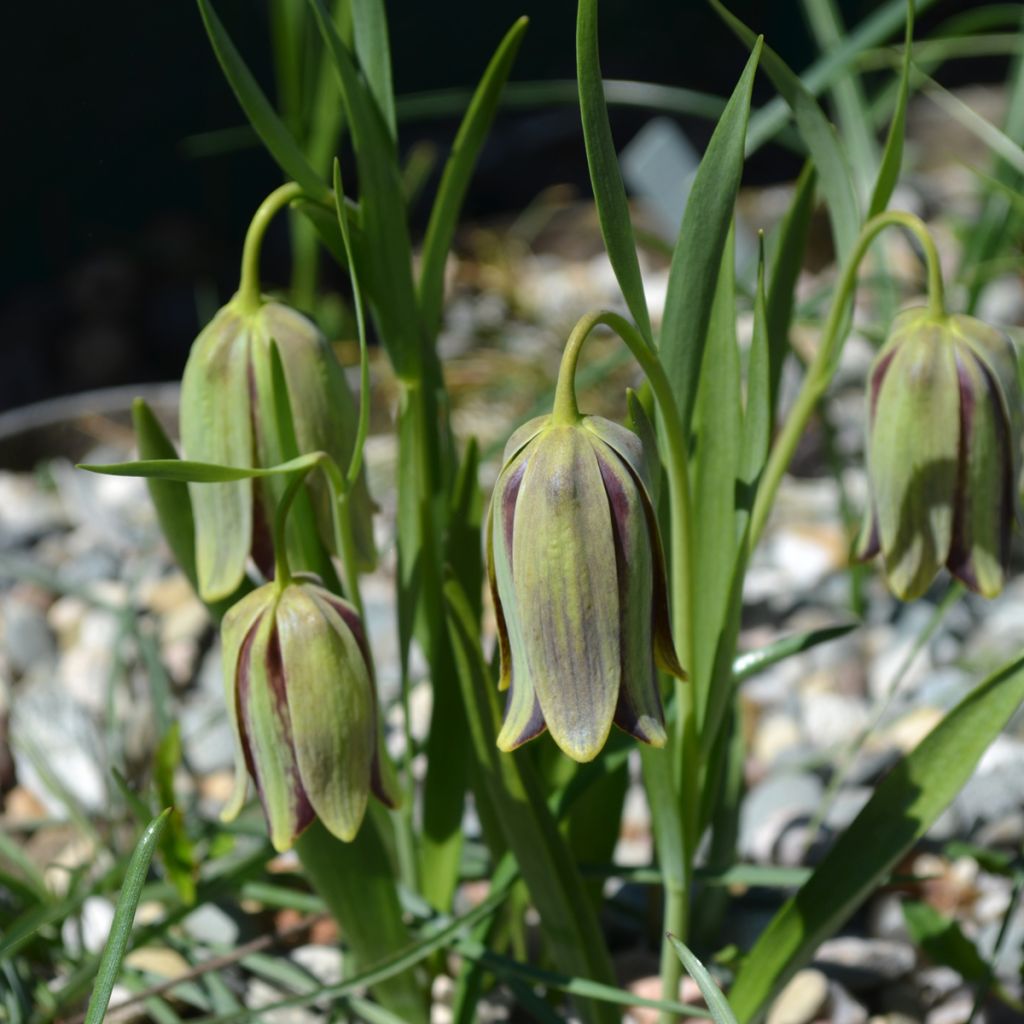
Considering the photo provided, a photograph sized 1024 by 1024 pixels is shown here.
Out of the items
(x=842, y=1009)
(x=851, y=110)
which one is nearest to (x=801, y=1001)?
(x=842, y=1009)

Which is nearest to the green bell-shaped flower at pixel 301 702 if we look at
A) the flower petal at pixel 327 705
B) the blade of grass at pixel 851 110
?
the flower petal at pixel 327 705

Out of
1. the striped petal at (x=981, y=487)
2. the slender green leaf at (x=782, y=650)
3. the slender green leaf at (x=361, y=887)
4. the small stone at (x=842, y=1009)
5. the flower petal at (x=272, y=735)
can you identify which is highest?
the striped petal at (x=981, y=487)

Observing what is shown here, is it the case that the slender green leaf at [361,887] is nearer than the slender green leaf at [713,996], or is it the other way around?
the slender green leaf at [713,996]

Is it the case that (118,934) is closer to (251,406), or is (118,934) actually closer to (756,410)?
(251,406)

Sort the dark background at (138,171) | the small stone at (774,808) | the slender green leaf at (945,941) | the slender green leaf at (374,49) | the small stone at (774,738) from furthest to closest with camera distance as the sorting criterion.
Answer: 1. the dark background at (138,171)
2. the small stone at (774,738)
3. the small stone at (774,808)
4. the slender green leaf at (945,941)
5. the slender green leaf at (374,49)

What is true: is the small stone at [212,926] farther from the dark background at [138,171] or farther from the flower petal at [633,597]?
the dark background at [138,171]

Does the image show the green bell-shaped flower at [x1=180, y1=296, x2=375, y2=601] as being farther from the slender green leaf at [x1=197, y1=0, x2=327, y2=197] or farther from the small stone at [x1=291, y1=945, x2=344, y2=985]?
the small stone at [x1=291, y1=945, x2=344, y2=985]
